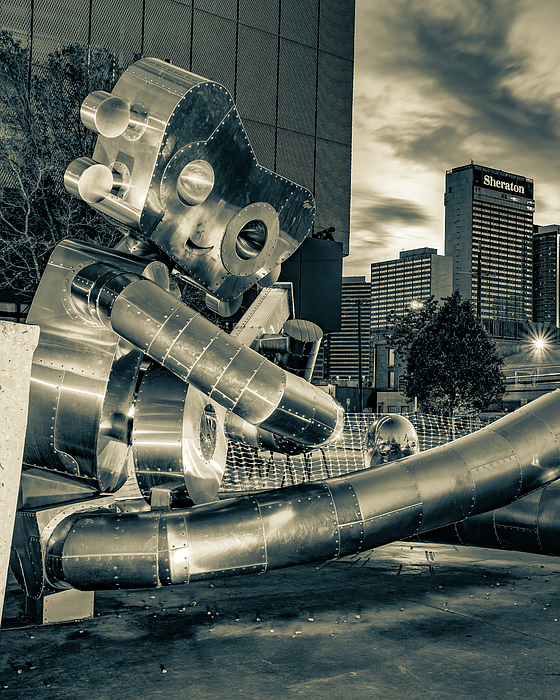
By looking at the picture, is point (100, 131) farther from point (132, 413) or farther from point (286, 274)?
point (286, 274)

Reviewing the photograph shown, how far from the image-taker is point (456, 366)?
96.3ft

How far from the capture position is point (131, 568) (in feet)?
13.5

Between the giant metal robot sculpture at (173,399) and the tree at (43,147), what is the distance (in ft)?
31.6

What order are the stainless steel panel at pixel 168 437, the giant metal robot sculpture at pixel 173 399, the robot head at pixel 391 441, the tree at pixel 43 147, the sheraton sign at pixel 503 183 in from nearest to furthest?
the giant metal robot sculpture at pixel 173 399 < the stainless steel panel at pixel 168 437 < the robot head at pixel 391 441 < the tree at pixel 43 147 < the sheraton sign at pixel 503 183

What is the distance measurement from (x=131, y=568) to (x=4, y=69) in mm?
13950

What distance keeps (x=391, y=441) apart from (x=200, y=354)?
3836mm

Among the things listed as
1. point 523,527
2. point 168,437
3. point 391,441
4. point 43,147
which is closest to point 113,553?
point 168,437

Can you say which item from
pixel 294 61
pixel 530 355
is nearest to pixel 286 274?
pixel 294 61

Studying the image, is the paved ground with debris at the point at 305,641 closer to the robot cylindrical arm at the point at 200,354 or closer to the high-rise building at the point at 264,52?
the robot cylindrical arm at the point at 200,354

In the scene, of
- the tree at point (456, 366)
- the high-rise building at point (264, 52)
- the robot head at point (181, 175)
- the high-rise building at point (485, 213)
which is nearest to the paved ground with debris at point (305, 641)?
the robot head at point (181, 175)

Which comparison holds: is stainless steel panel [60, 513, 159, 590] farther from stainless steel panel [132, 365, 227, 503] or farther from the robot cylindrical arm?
the robot cylindrical arm

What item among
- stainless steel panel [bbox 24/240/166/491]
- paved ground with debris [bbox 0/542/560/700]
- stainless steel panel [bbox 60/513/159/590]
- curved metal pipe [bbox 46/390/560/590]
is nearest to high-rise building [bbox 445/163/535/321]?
paved ground with debris [bbox 0/542/560/700]

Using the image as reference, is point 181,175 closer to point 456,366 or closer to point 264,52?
point 264,52

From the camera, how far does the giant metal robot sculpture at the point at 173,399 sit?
4090 millimetres
